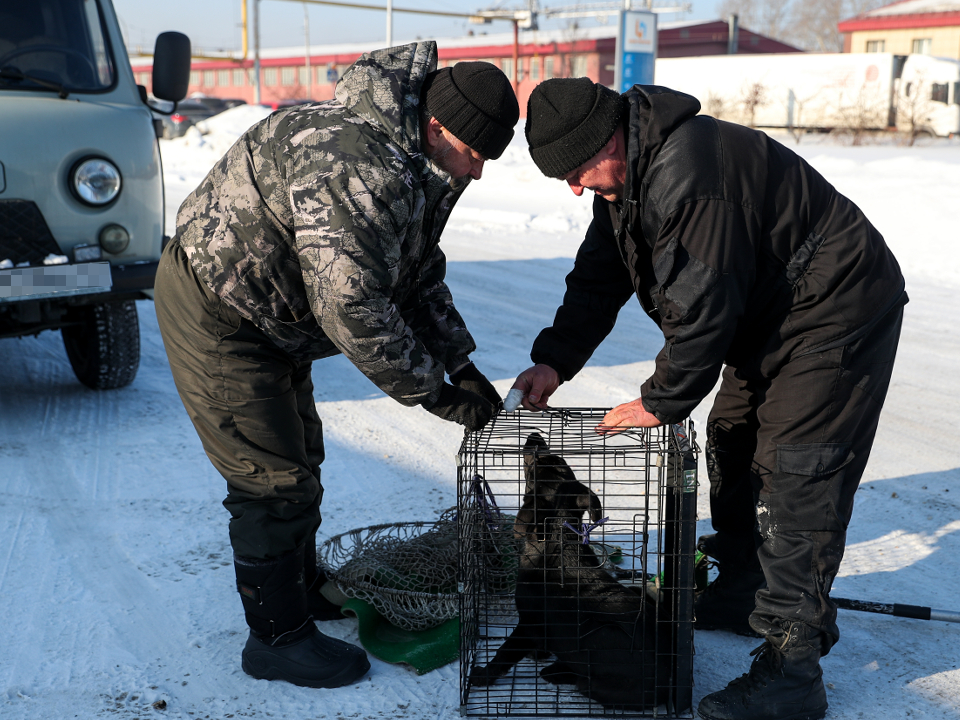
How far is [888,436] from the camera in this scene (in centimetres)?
458

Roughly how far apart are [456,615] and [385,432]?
193 centimetres

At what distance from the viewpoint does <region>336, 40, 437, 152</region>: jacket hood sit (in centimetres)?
221

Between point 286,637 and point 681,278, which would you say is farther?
point 286,637

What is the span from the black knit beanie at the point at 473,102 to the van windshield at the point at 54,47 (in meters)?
3.44

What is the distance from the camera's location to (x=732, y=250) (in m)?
2.14

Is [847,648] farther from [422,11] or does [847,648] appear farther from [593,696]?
[422,11]

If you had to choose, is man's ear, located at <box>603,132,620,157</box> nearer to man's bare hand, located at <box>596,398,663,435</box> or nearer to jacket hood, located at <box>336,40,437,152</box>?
jacket hood, located at <box>336,40,437,152</box>

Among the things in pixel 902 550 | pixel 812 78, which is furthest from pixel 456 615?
pixel 812 78

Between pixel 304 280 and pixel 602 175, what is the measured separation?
2.81ft

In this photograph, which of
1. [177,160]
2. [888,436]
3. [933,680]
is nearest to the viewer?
[933,680]

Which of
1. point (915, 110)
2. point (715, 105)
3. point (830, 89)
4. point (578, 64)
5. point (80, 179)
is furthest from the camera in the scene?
point (578, 64)

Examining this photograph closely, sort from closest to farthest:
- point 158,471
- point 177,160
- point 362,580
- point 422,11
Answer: point 362,580, point 158,471, point 177,160, point 422,11

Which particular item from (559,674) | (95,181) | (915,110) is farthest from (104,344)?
(915,110)

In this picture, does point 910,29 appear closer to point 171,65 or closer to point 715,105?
point 715,105
